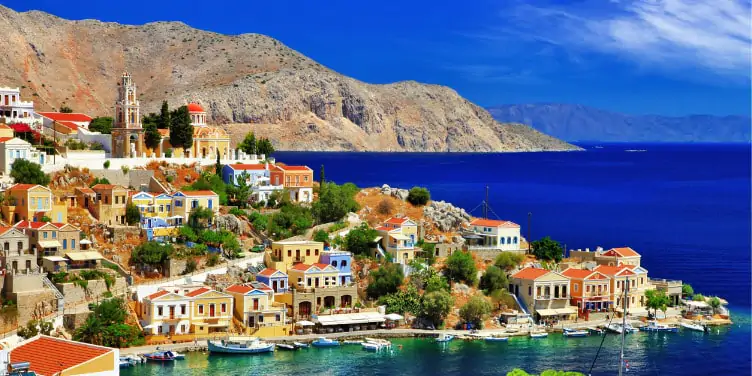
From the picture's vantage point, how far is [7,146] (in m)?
59.1

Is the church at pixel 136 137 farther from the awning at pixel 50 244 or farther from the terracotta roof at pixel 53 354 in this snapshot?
the terracotta roof at pixel 53 354

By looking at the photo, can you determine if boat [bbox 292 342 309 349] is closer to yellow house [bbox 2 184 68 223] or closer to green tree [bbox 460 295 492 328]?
green tree [bbox 460 295 492 328]

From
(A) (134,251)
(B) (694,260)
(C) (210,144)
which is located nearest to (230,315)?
(A) (134,251)

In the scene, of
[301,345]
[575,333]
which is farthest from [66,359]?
[575,333]

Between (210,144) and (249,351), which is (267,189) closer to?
(210,144)

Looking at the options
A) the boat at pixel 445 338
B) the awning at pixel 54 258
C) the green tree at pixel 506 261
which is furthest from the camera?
the green tree at pixel 506 261

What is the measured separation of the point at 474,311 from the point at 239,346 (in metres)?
11.7

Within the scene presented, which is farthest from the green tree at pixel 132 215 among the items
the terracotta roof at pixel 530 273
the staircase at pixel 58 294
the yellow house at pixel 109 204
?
the terracotta roof at pixel 530 273

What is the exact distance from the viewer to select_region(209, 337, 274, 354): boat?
47.5m

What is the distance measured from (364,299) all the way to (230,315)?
7.59 meters

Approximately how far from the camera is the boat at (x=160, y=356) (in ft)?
149

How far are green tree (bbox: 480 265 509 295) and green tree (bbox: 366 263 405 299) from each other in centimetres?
445

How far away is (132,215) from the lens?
2271 inches

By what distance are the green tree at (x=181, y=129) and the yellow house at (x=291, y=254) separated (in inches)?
560
